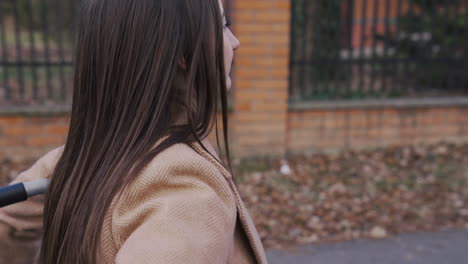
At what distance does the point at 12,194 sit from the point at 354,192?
13.0 feet

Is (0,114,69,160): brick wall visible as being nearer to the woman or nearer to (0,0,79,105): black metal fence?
(0,0,79,105): black metal fence

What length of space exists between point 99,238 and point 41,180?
37 centimetres

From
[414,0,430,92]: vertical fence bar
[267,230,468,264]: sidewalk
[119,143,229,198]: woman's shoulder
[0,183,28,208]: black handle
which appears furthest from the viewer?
[414,0,430,92]: vertical fence bar

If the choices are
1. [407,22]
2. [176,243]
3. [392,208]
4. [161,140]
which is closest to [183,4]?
[161,140]

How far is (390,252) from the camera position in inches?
162

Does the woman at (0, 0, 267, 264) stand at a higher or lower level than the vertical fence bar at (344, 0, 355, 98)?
higher

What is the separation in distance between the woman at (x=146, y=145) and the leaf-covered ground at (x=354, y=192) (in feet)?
9.87

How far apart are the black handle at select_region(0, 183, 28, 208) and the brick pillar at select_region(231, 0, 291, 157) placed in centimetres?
408

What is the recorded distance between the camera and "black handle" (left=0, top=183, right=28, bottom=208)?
1.41 m

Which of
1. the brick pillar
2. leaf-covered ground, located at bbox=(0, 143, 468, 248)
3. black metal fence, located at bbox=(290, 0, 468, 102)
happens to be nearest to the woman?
leaf-covered ground, located at bbox=(0, 143, 468, 248)

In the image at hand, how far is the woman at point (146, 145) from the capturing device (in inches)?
44.5

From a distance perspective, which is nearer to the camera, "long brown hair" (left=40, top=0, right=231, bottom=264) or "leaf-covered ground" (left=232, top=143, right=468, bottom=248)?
"long brown hair" (left=40, top=0, right=231, bottom=264)

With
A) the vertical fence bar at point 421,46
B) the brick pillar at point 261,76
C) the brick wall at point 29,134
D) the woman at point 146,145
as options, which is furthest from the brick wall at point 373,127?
the woman at point 146,145

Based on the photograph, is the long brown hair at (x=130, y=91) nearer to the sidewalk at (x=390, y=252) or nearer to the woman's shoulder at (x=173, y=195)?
the woman's shoulder at (x=173, y=195)
